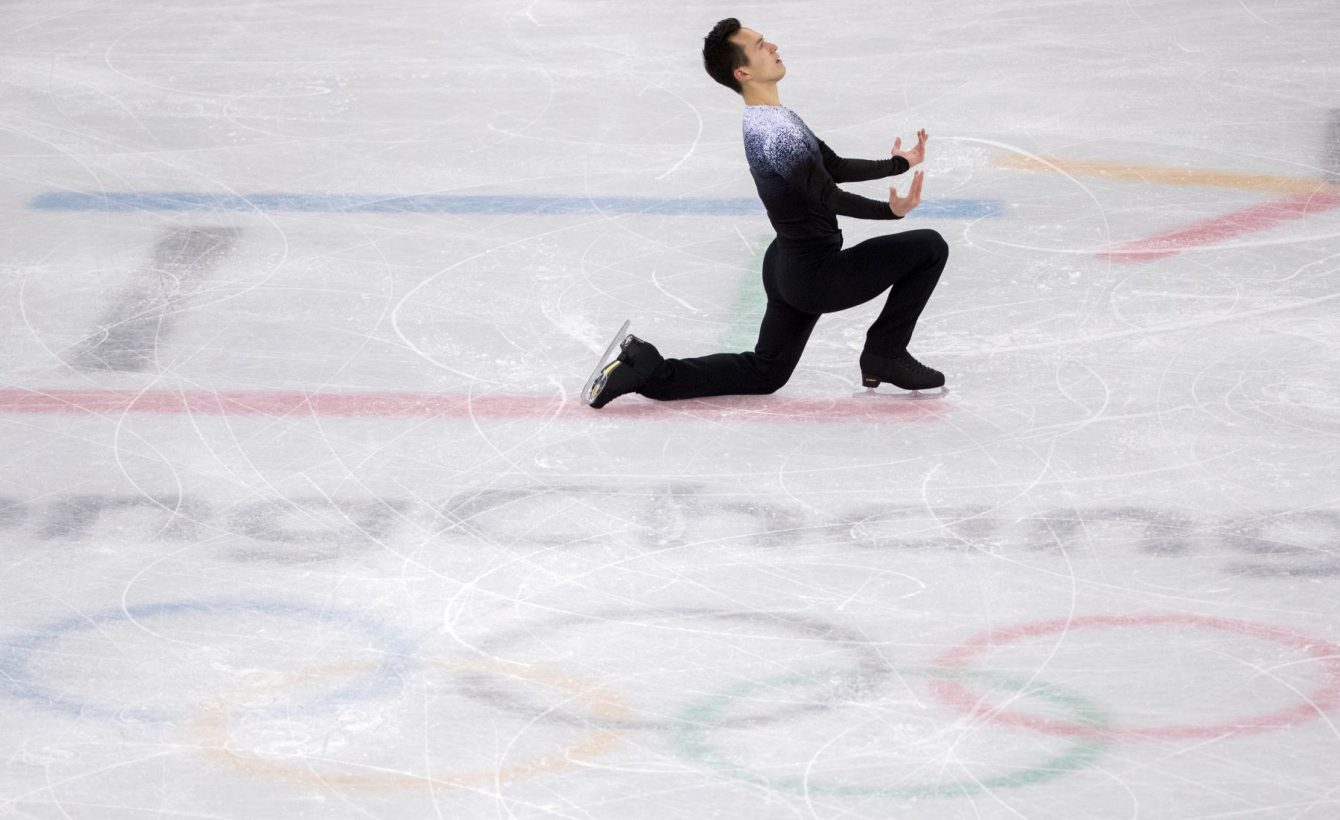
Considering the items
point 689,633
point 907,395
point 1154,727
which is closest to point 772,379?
point 907,395

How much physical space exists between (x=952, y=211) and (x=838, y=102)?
4.29 ft

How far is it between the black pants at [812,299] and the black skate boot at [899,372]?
0.03 meters

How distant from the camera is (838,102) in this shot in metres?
7.87

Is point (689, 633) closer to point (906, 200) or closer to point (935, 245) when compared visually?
point (906, 200)

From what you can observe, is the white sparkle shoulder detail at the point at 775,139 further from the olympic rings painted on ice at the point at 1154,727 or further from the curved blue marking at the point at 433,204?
the curved blue marking at the point at 433,204

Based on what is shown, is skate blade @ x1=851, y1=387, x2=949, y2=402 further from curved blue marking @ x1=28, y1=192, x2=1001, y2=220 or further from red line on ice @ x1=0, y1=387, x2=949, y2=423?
curved blue marking @ x1=28, y1=192, x2=1001, y2=220

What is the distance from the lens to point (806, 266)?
5.08 metres

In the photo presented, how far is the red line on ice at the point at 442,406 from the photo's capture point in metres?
5.30

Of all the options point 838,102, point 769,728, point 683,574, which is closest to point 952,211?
point 838,102

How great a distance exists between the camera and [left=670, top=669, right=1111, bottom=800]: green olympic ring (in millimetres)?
3572

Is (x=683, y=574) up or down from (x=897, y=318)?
down

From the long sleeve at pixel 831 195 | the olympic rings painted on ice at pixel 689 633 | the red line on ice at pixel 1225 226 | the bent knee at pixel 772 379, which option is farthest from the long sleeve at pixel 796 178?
the red line on ice at pixel 1225 226

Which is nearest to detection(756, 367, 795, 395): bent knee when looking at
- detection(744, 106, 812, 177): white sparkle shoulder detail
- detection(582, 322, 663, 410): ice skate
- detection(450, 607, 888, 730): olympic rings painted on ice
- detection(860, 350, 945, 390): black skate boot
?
detection(860, 350, 945, 390): black skate boot

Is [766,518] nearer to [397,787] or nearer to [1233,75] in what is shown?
[397,787]
